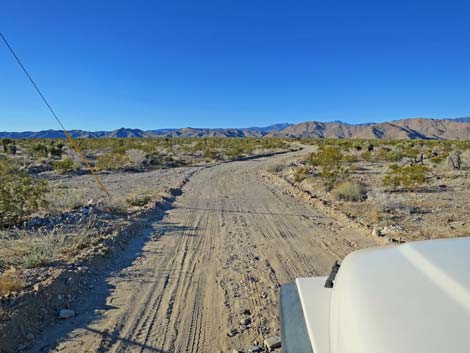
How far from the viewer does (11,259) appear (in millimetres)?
5953

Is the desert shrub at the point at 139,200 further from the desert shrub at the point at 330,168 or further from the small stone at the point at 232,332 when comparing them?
the small stone at the point at 232,332

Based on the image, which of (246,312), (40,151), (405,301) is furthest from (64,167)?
(405,301)

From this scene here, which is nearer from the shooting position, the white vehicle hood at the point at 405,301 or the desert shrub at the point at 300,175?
the white vehicle hood at the point at 405,301

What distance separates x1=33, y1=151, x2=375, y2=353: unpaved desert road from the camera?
3936mm

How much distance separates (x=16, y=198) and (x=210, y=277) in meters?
6.51

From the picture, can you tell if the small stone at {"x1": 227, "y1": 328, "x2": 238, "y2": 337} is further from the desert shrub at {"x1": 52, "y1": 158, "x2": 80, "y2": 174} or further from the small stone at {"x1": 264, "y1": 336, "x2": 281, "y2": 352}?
the desert shrub at {"x1": 52, "y1": 158, "x2": 80, "y2": 174}

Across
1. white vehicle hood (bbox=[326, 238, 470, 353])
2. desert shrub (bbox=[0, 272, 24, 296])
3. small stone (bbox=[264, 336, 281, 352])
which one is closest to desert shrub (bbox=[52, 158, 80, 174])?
desert shrub (bbox=[0, 272, 24, 296])

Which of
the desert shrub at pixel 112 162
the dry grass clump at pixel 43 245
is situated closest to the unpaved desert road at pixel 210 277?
the dry grass clump at pixel 43 245

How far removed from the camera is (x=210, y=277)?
5555 millimetres

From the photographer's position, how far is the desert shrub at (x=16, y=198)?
28.2ft

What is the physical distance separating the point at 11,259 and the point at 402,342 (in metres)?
6.55

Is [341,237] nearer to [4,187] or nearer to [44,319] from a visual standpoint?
[44,319]

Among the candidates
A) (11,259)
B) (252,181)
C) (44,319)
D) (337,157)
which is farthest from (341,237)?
(337,157)

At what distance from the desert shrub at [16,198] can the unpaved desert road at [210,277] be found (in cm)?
353
